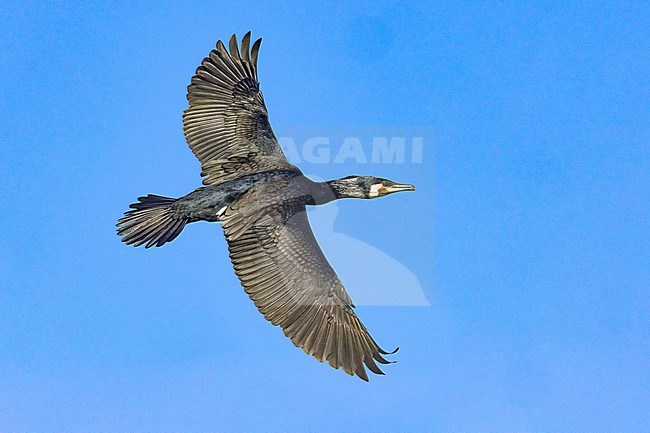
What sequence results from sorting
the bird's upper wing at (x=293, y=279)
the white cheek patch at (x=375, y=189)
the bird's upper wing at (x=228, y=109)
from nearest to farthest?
the bird's upper wing at (x=293, y=279) → the white cheek patch at (x=375, y=189) → the bird's upper wing at (x=228, y=109)

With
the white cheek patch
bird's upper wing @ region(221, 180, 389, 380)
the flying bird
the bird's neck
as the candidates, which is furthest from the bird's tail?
the white cheek patch

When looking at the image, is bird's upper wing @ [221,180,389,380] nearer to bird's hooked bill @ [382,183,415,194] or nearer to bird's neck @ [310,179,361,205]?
bird's neck @ [310,179,361,205]

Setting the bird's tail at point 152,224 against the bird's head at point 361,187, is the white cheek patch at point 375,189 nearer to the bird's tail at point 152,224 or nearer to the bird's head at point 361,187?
the bird's head at point 361,187

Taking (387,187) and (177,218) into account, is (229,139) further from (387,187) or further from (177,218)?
(387,187)

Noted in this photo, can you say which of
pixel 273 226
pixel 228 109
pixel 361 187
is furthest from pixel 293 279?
pixel 228 109

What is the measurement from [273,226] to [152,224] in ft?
6.13

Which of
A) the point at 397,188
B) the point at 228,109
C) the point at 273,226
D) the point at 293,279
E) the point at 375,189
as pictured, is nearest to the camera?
the point at 293,279

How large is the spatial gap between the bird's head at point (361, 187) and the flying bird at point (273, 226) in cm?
2

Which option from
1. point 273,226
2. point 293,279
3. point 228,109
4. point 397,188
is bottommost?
point 293,279

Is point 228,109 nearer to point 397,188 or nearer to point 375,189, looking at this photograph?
point 375,189

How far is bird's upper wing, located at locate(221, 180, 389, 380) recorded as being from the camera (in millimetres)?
11539

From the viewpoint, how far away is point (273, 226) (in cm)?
1221

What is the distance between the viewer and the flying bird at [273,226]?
11.7 meters

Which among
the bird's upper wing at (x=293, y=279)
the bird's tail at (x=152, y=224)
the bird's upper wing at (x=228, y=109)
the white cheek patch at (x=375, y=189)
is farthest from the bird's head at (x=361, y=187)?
the bird's tail at (x=152, y=224)
